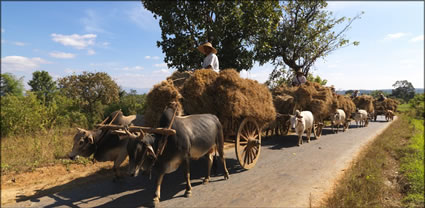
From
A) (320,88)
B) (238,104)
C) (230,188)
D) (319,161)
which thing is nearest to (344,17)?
(320,88)

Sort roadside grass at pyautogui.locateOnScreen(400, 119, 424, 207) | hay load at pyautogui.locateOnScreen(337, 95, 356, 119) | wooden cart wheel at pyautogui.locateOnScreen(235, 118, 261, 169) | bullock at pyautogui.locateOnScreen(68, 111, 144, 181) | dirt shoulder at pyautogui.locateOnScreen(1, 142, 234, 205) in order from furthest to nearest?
hay load at pyautogui.locateOnScreen(337, 95, 356, 119)
wooden cart wheel at pyautogui.locateOnScreen(235, 118, 261, 169)
roadside grass at pyautogui.locateOnScreen(400, 119, 424, 207)
dirt shoulder at pyautogui.locateOnScreen(1, 142, 234, 205)
bullock at pyautogui.locateOnScreen(68, 111, 144, 181)

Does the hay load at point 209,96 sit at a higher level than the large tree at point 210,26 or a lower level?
A: lower

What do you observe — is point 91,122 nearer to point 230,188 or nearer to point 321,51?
point 230,188

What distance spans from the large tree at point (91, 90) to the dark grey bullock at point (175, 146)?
12007mm

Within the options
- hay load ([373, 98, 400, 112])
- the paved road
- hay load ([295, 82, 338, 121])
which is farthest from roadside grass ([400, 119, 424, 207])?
hay load ([373, 98, 400, 112])

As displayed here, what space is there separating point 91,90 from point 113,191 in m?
12.2

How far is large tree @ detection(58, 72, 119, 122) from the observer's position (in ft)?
47.0

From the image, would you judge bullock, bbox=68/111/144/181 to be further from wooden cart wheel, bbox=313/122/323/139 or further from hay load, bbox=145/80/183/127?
wooden cart wheel, bbox=313/122/323/139

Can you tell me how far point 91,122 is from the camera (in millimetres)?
14156

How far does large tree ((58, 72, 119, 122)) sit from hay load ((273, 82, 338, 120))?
36.6 ft

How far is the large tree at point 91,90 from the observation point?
14.3 m

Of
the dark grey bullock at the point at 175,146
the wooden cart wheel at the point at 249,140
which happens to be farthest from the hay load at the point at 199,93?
the wooden cart wheel at the point at 249,140

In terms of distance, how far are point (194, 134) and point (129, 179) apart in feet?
7.10

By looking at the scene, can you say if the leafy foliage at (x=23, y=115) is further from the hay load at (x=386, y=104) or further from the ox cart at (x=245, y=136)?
the hay load at (x=386, y=104)
